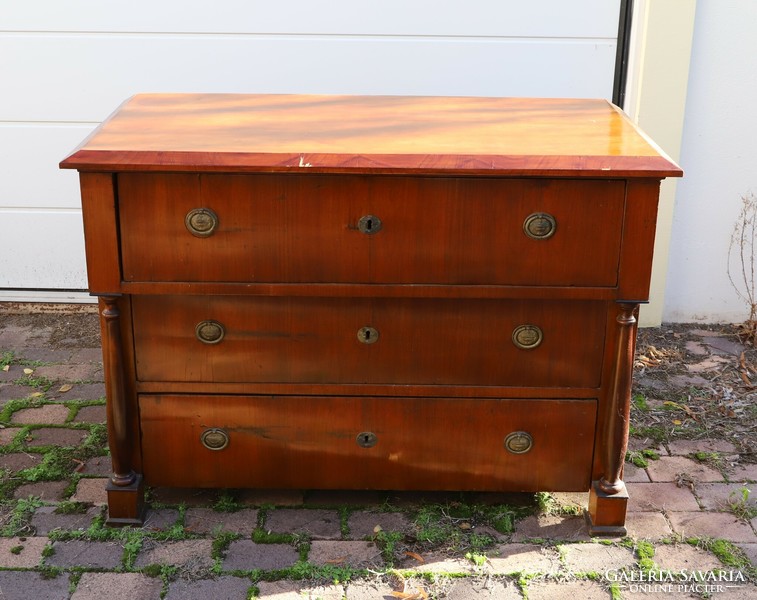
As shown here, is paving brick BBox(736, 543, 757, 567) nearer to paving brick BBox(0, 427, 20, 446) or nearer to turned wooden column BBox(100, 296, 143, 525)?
turned wooden column BBox(100, 296, 143, 525)

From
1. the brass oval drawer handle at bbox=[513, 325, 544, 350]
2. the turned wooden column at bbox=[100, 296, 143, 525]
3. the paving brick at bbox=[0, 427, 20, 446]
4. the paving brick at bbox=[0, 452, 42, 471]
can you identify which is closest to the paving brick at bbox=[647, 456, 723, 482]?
the brass oval drawer handle at bbox=[513, 325, 544, 350]

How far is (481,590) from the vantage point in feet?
7.95

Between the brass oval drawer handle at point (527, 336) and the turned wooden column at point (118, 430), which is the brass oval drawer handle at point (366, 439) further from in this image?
the turned wooden column at point (118, 430)

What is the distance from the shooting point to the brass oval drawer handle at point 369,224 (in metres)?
2.38

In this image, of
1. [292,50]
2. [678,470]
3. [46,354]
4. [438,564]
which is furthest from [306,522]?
[292,50]

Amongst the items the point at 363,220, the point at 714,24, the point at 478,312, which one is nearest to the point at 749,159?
the point at 714,24

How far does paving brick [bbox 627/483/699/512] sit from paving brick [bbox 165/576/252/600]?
3.85ft

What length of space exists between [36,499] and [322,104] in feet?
4.87

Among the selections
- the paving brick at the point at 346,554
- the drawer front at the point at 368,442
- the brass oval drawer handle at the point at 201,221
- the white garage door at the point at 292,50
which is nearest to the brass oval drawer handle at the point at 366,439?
the drawer front at the point at 368,442

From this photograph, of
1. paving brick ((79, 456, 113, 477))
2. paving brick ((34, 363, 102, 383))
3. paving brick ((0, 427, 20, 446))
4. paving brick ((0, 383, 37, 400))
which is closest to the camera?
paving brick ((79, 456, 113, 477))

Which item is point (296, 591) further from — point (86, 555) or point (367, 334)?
point (367, 334)

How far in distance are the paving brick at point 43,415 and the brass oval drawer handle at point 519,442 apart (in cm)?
159

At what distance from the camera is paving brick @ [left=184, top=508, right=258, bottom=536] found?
8.70 feet

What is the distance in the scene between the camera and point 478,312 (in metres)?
2.51
